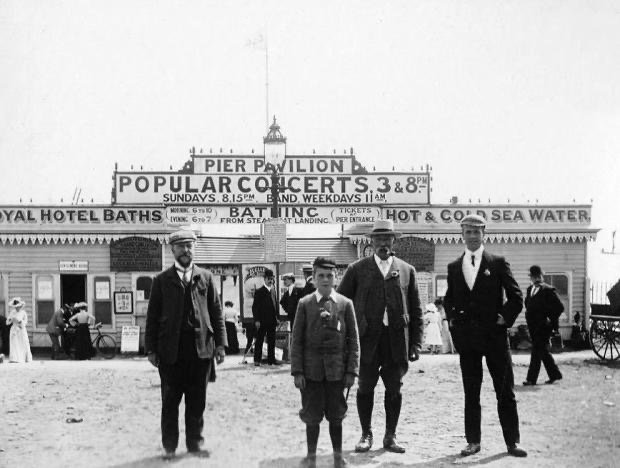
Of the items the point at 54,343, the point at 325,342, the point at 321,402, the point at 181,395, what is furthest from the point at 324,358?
the point at 54,343

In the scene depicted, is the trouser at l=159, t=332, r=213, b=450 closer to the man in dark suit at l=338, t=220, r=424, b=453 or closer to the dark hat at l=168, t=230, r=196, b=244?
the dark hat at l=168, t=230, r=196, b=244

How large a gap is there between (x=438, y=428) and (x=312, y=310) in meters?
2.61

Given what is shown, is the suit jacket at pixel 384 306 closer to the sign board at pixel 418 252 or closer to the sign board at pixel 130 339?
the sign board at pixel 130 339

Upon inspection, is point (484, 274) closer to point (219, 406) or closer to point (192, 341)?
point (192, 341)

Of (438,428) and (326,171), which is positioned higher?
(326,171)

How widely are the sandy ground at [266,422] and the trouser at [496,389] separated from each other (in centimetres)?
22

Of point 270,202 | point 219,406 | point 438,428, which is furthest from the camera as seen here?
point 270,202

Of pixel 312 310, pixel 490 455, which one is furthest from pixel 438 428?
pixel 312 310

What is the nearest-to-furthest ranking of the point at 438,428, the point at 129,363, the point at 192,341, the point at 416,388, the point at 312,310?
the point at 312,310
the point at 192,341
the point at 438,428
the point at 416,388
the point at 129,363

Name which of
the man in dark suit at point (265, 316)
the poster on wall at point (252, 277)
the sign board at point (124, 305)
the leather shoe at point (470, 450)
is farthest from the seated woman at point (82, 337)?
the leather shoe at point (470, 450)

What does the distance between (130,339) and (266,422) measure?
33.8ft

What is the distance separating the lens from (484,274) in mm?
6250

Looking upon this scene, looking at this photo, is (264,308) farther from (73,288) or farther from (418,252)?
(73,288)

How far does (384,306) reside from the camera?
6.19 m
